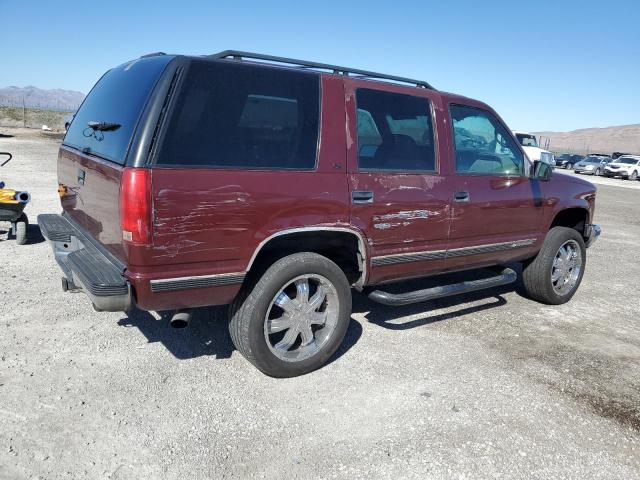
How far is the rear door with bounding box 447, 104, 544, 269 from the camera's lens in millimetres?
4309

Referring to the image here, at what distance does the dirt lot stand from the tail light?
105 centimetres

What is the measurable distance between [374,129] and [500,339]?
2103 millimetres

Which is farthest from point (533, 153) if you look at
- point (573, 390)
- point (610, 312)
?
point (573, 390)

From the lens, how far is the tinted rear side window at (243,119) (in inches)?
116

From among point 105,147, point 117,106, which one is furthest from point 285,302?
point 117,106

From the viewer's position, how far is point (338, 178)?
3.48 m

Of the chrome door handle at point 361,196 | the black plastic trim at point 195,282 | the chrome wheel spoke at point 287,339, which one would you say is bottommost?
the chrome wheel spoke at point 287,339

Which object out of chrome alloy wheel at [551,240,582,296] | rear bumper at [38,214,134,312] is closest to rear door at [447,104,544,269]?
chrome alloy wheel at [551,240,582,296]

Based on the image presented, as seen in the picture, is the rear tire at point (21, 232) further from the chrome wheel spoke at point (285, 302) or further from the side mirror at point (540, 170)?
the side mirror at point (540, 170)

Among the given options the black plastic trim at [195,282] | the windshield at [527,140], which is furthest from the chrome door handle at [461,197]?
the windshield at [527,140]

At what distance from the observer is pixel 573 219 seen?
223 inches

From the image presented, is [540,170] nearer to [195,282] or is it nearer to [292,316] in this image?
[292,316]

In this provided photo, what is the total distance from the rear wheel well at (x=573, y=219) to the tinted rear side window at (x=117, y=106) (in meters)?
4.24

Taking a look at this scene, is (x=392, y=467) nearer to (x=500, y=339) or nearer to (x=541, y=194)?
(x=500, y=339)
